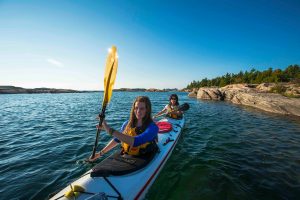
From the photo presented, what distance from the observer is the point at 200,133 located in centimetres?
937

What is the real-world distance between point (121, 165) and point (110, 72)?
2336 millimetres

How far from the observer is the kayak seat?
332 cm

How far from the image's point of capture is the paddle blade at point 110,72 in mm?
4191

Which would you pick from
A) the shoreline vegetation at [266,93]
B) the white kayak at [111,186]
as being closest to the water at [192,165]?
the white kayak at [111,186]

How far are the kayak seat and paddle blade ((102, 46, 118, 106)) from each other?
1512 millimetres

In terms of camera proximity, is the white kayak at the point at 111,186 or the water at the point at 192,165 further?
the water at the point at 192,165

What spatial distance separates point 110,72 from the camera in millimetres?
4219

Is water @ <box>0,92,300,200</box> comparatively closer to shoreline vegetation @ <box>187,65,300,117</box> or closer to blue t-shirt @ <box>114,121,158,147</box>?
blue t-shirt @ <box>114,121,158,147</box>

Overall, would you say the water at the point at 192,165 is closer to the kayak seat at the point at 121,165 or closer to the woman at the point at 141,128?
the kayak seat at the point at 121,165

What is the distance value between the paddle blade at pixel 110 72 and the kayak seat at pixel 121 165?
151cm

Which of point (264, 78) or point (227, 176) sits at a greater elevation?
point (264, 78)

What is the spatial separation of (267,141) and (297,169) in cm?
282

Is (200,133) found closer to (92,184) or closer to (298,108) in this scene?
(92,184)

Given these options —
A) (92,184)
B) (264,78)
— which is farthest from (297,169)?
(264,78)
